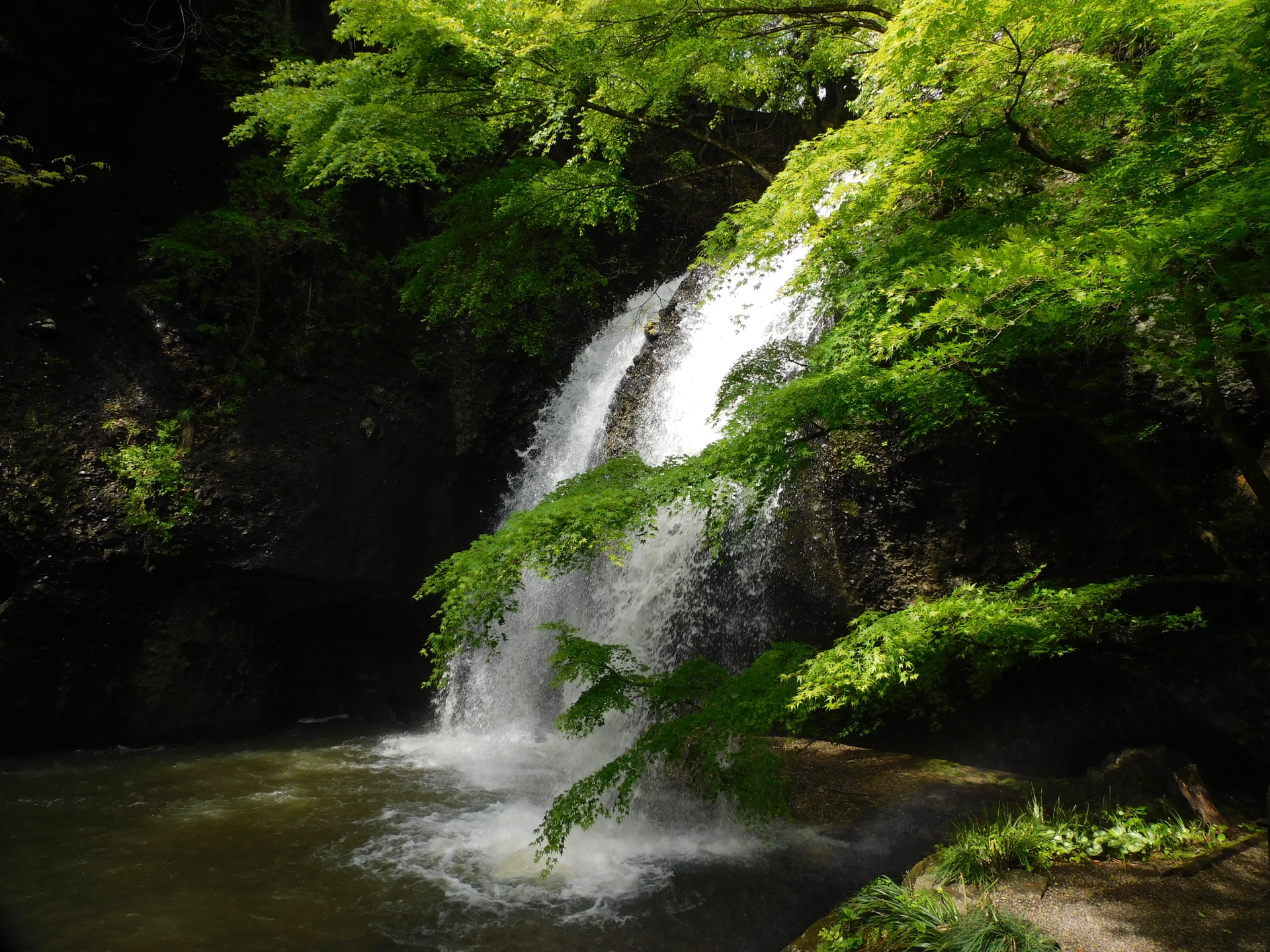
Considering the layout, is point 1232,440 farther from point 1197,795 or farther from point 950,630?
point 1197,795

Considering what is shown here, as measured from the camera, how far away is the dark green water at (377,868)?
522cm

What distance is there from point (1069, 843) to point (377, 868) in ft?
18.0

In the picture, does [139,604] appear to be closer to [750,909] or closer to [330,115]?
[330,115]

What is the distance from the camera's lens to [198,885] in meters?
5.84

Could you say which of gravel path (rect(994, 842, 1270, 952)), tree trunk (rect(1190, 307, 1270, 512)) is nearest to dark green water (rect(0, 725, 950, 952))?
gravel path (rect(994, 842, 1270, 952))

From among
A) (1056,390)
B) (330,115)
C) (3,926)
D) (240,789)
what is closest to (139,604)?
(240,789)

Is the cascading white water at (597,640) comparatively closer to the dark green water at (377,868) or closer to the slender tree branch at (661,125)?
the dark green water at (377,868)

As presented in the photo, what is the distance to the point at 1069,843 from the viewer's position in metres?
4.84

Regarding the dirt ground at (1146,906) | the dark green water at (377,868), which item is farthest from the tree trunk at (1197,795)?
the dark green water at (377,868)

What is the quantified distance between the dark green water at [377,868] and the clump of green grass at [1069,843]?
1.32m

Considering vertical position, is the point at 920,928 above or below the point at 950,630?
below

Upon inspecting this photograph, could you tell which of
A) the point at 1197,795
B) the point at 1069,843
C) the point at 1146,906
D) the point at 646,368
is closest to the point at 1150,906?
the point at 1146,906

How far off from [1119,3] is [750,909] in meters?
6.36

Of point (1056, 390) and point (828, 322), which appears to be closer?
point (1056, 390)
